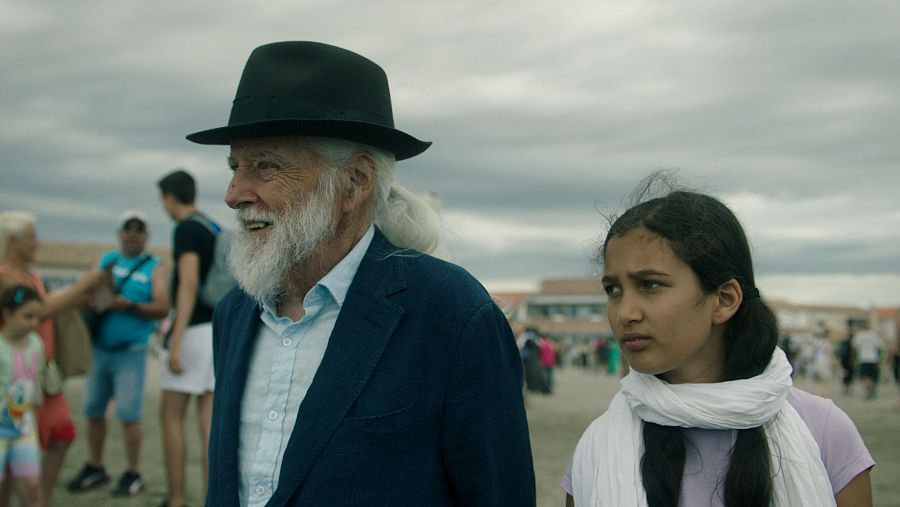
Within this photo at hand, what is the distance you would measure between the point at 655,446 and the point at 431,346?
1.88ft

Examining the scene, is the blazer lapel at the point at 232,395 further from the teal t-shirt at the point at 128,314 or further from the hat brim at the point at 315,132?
the teal t-shirt at the point at 128,314

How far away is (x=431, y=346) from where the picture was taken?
2057 mm

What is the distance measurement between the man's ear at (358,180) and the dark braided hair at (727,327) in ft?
2.06

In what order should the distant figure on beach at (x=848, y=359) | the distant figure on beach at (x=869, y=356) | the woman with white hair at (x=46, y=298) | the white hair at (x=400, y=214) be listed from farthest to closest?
the distant figure on beach at (x=848, y=359), the distant figure on beach at (x=869, y=356), the woman with white hair at (x=46, y=298), the white hair at (x=400, y=214)

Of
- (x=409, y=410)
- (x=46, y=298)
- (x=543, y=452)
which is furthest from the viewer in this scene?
(x=543, y=452)

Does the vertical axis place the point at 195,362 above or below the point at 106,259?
below

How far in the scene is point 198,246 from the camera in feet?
17.7

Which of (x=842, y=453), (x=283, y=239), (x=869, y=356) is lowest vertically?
(x=869, y=356)

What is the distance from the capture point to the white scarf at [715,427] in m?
1.99

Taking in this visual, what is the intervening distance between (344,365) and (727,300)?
3.03 feet

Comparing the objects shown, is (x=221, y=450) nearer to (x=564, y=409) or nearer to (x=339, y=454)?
(x=339, y=454)

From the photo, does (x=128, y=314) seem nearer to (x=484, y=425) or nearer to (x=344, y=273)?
(x=344, y=273)

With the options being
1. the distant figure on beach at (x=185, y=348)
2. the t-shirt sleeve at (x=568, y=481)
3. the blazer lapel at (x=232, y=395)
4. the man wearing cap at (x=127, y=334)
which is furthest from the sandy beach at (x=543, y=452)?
the t-shirt sleeve at (x=568, y=481)

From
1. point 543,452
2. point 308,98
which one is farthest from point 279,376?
point 543,452
